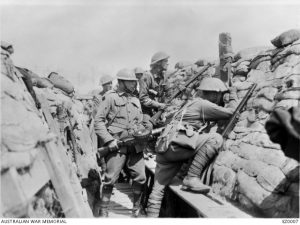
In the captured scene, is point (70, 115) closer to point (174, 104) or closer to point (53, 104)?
point (53, 104)

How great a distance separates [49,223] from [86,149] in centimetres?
327

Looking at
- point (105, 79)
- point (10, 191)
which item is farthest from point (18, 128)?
point (105, 79)

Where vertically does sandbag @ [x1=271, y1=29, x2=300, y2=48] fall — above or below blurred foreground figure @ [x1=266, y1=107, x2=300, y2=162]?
above

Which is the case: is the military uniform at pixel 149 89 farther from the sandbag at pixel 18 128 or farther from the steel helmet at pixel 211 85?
the sandbag at pixel 18 128

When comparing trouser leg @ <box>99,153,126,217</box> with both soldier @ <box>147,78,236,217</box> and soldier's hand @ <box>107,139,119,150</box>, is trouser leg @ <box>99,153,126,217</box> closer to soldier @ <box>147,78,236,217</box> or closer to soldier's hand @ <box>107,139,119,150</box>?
→ soldier's hand @ <box>107,139,119,150</box>

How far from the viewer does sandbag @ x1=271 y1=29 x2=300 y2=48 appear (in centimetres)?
532

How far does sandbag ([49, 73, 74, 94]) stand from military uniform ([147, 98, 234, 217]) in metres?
2.36

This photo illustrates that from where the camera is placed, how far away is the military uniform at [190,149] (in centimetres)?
507

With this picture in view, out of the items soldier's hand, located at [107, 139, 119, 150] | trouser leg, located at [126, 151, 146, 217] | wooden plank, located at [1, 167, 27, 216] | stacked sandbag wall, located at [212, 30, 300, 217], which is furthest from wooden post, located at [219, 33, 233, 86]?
wooden plank, located at [1, 167, 27, 216]

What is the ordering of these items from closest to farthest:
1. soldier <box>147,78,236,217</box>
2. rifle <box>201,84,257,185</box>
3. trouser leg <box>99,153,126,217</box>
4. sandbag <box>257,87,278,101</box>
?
sandbag <box>257,87,278,101</box>, soldier <box>147,78,236,217</box>, rifle <box>201,84,257,185</box>, trouser leg <box>99,153,126,217</box>

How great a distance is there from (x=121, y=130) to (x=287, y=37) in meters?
2.75

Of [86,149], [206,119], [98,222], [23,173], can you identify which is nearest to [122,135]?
[86,149]

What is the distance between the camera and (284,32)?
546cm

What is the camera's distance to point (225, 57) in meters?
7.32
